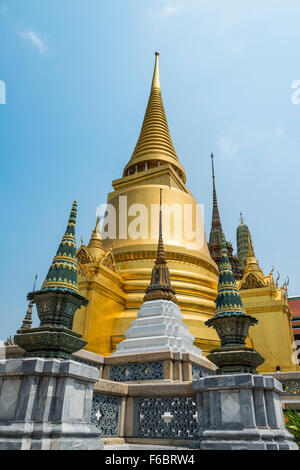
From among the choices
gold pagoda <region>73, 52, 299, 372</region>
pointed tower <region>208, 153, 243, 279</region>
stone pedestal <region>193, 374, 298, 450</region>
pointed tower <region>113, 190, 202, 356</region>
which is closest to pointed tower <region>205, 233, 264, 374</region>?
stone pedestal <region>193, 374, 298, 450</region>

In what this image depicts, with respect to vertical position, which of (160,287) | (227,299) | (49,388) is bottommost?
(49,388)

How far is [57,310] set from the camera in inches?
171

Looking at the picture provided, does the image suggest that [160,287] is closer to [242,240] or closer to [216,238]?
[216,238]

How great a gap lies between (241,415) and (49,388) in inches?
86.7

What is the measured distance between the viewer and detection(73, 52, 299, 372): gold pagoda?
12589mm

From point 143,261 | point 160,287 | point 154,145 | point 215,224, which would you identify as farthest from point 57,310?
point 215,224

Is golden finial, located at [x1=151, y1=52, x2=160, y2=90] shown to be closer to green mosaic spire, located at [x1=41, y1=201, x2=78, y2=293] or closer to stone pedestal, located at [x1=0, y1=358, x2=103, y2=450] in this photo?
green mosaic spire, located at [x1=41, y1=201, x2=78, y2=293]

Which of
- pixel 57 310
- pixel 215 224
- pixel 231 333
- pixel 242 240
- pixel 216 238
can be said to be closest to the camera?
pixel 57 310

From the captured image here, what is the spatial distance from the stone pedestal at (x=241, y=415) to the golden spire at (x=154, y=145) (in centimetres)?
1798

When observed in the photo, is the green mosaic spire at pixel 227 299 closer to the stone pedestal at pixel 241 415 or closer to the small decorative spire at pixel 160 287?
the stone pedestal at pixel 241 415

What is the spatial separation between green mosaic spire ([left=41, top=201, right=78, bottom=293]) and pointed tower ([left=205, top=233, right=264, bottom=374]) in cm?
216

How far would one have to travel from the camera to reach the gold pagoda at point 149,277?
12.6 metres
